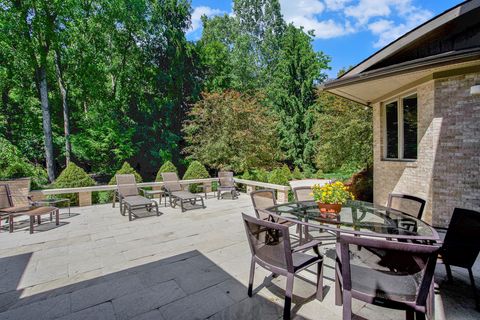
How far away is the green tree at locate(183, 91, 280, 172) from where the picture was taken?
11383 mm

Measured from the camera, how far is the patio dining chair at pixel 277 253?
2221 millimetres

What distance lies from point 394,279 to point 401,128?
4732 millimetres

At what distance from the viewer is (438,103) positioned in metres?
4.53

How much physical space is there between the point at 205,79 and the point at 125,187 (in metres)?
12.8

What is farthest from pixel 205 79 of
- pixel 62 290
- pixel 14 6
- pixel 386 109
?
pixel 62 290

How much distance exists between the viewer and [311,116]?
19.2 meters

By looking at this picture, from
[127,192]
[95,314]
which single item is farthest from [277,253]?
[127,192]

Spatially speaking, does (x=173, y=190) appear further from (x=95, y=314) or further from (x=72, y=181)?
(x=95, y=314)

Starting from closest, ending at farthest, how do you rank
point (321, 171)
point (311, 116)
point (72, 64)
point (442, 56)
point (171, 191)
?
1. point (442, 56)
2. point (171, 191)
3. point (72, 64)
4. point (321, 171)
5. point (311, 116)

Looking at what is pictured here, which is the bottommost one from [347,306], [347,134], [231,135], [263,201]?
[347,306]

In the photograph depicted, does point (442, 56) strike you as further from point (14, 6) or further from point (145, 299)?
point (14, 6)

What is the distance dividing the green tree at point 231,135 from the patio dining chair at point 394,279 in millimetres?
9218

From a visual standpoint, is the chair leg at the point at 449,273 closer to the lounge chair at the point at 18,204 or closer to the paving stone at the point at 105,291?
the paving stone at the point at 105,291

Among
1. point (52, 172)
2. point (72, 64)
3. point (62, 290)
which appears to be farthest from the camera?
point (72, 64)
